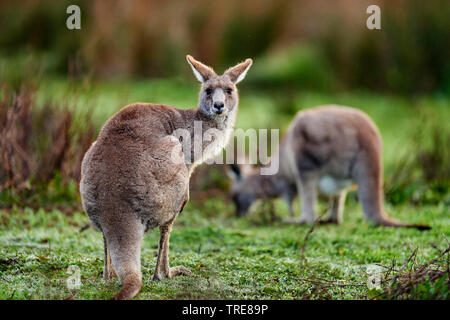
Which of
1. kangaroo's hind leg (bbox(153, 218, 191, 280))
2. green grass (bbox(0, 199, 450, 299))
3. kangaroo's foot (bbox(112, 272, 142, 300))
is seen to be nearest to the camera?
kangaroo's foot (bbox(112, 272, 142, 300))

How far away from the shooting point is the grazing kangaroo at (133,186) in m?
3.66

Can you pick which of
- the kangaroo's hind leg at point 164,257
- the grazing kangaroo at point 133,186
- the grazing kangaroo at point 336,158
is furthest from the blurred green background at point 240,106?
the grazing kangaroo at point 336,158

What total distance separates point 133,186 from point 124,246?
1.11ft

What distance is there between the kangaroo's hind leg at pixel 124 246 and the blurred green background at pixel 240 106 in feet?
0.62

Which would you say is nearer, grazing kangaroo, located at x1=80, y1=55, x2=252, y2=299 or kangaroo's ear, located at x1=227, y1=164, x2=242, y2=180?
grazing kangaroo, located at x1=80, y1=55, x2=252, y2=299

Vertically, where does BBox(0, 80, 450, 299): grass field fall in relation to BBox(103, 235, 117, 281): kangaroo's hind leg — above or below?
below

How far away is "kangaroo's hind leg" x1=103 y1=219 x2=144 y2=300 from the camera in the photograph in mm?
3600

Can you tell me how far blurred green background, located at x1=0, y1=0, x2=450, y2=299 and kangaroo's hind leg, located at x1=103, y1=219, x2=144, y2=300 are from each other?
0.19 metres

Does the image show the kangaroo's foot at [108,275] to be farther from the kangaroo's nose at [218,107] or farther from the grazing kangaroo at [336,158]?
the grazing kangaroo at [336,158]

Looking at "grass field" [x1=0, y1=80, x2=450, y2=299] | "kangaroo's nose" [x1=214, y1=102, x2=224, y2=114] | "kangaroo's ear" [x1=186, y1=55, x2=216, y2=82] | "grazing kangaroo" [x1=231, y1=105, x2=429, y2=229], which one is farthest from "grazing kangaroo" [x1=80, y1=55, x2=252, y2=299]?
"grazing kangaroo" [x1=231, y1=105, x2=429, y2=229]

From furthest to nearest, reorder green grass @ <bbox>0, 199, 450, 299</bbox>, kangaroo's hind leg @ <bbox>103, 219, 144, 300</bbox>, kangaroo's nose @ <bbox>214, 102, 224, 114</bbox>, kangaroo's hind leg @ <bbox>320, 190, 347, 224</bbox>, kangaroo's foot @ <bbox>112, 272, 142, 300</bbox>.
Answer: kangaroo's hind leg @ <bbox>320, 190, 347, 224</bbox> → kangaroo's nose @ <bbox>214, 102, 224, 114</bbox> → green grass @ <bbox>0, 199, 450, 299</bbox> → kangaroo's hind leg @ <bbox>103, 219, 144, 300</bbox> → kangaroo's foot @ <bbox>112, 272, 142, 300</bbox>

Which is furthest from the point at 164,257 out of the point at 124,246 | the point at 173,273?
the point at 124,246

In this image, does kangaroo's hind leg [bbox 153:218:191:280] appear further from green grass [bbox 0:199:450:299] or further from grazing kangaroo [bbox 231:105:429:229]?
grazing kangaroo [bbox 231:105:429:229]

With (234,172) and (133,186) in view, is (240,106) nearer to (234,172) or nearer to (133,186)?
(234,172)
